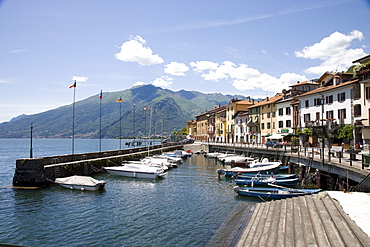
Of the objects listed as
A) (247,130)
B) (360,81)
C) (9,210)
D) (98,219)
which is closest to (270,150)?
(360,81)

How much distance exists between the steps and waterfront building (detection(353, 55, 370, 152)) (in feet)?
88.0

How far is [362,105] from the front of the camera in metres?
39.9

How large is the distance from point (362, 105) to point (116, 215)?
126ft

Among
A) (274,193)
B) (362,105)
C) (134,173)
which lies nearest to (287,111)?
(362,105)

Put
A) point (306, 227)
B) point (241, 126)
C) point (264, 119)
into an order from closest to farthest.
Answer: point (306, 227) → point (264, 119) → point (241, 126)

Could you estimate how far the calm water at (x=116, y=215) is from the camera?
15.6 meters

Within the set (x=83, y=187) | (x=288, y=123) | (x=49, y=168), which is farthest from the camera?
(x=288, y=123)

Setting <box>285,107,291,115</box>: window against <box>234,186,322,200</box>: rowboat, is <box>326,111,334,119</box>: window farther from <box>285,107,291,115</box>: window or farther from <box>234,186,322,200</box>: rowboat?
<box>234,186,322,200</box>: rowboat

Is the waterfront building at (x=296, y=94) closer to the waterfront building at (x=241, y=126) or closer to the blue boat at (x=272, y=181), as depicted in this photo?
the waterfront building at (x=241, y=126)

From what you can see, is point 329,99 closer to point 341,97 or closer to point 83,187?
point 341,97

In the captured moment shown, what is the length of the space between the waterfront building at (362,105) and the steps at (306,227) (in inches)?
1056

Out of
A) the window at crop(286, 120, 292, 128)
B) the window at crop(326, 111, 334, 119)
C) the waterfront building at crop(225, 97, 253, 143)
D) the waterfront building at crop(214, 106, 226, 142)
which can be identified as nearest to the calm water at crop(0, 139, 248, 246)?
the window at crop(326, 111, 334, 119)

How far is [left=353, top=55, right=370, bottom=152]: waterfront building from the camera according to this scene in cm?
3769

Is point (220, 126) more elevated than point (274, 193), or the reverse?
point (220, 126)
